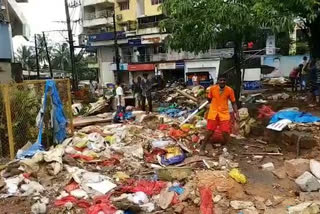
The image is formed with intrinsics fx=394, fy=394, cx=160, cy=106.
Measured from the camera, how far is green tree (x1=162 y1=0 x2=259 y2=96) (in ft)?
31.3

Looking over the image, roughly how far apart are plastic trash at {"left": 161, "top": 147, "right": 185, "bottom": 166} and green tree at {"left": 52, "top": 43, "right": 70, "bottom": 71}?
51.6 m

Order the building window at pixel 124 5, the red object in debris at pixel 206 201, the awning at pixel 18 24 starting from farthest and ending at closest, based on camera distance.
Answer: the building window at pixel 124 5 → the awning at pixel 18 24 → the red object in debris at pixel 206 201

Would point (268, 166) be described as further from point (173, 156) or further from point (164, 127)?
point (164, 127)

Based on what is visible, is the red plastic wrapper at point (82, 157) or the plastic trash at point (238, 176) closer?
the plastic trash at point (238, 176)

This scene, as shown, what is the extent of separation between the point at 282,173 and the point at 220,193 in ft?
3.91

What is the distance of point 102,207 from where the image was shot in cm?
520

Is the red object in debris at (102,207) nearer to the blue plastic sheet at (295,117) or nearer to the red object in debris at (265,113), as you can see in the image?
the blue plastic sheet at (295,117)

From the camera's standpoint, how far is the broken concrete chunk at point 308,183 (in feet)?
17.5

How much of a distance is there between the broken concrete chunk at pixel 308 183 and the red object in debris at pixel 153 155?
2742mm

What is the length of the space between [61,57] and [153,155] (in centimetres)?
5273

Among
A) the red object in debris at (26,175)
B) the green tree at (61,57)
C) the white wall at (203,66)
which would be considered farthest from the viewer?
the green tree at (61,57)

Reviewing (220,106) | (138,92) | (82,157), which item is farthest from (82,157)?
(138,92)

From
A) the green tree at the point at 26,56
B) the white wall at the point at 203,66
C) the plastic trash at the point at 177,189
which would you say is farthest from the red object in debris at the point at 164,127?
the green tree at the point at 26,56

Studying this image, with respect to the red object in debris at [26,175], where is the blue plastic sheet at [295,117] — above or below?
above
